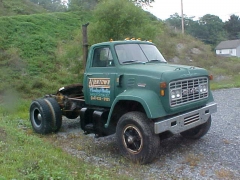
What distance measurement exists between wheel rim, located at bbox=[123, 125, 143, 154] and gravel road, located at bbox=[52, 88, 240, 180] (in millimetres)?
286

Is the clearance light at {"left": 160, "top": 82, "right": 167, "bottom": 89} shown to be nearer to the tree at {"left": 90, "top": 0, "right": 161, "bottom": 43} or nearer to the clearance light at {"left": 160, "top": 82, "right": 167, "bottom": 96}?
the clearance light at {"left": 160, "top": 82, "right": 167, "bottom": 96}

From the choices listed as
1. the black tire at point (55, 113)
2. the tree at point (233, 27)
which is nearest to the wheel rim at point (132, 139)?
the black tire at point (55, 113)

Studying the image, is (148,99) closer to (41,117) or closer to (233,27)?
(41,117)

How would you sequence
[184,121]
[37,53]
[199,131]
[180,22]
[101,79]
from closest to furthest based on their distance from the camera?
1. [184,121]
2. [101,79]
3. [199,131]
4. [37,53]
5. [180,22]

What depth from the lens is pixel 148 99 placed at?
19.2 ft

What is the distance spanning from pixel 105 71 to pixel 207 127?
2.76 meters

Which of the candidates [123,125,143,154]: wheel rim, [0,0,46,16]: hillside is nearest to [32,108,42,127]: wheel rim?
[123,125,143,154]: wheel rim

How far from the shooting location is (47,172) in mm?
4742

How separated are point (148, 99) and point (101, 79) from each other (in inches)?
62.0

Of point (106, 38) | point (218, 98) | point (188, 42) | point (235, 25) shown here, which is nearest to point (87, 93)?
point (106, 38)

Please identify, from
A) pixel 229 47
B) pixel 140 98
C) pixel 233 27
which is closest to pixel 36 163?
pixel 140 98

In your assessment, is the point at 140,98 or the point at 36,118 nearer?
the point at 140,98

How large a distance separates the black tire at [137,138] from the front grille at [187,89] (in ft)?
2.18

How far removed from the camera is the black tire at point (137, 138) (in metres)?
5.89
